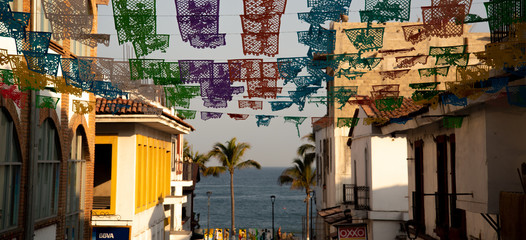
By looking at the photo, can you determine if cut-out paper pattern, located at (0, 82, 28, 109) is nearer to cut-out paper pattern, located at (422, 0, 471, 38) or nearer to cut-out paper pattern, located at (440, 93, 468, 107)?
cut-out paper pattern, located at (422, 0, 471, 38)

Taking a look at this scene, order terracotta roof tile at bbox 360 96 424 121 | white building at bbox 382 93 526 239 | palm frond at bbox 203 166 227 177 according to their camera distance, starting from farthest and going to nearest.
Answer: palm frond at bbox 203 166 227 177 → terracotta roof tile at bbox 360 96 424 121 → white building at bbox 382 93 526 239

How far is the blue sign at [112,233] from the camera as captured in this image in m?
26.0

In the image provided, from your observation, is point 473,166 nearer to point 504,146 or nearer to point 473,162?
point 473,162

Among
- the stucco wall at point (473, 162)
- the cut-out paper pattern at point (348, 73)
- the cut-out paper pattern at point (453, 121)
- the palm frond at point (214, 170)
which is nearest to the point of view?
the stucco wall at point (473, 162)

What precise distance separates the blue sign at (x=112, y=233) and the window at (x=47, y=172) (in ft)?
19.9

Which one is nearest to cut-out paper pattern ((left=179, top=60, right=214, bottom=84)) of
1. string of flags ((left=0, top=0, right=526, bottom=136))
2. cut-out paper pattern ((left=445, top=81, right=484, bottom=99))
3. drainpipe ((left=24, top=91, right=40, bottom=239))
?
string of flags ((left=0, top=0, right=526, bottom=136))

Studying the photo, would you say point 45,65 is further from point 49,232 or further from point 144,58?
point 49,232

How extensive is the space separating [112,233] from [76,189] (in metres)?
4.55

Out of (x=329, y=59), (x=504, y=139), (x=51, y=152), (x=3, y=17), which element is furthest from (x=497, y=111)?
(x=51, y=152)

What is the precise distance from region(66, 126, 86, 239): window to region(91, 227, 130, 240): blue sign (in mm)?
2829

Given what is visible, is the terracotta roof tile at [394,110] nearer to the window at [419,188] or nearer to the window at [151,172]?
the window at [419,188]

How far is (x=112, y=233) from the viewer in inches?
1041

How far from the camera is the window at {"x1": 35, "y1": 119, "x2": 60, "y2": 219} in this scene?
1859cm

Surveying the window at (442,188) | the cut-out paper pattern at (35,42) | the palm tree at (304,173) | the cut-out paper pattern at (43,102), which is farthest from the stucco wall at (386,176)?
the palm tree at (304,173)
